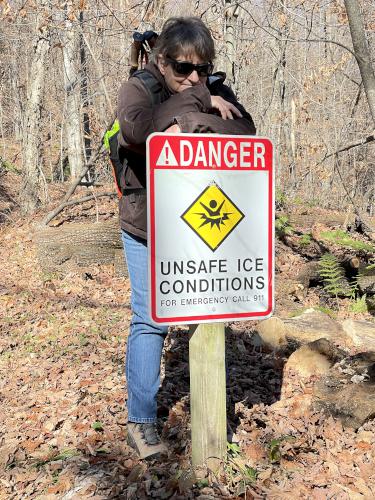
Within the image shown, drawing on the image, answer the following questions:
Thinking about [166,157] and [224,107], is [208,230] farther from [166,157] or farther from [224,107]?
[224,107]

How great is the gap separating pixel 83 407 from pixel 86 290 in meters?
3.89

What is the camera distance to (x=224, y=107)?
247 cm

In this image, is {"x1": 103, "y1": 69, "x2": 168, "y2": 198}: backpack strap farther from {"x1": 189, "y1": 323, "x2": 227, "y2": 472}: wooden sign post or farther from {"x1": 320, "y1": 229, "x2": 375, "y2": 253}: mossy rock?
{"x1": 320, "y1": 229, "x2": 375, "y2": 253}: mossy rock

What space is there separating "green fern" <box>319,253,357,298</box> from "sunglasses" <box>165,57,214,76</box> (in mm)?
5368

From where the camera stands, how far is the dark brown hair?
2.49 metres

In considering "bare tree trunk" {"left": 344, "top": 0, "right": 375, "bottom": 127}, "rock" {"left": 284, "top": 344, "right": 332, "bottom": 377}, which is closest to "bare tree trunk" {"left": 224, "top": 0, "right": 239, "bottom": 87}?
"bare tree trunk" {"left": 344, "top": 0, "right": 375, "bottom": 127}

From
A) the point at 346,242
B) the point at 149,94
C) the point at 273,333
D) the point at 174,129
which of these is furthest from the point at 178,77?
the point at 346,242

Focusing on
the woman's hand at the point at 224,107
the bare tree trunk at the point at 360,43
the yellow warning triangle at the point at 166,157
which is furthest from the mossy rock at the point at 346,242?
the yellow warning triangle at the point at 166,157

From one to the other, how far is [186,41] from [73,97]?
1090cm

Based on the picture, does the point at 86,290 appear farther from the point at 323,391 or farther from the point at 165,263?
the point at 165,263

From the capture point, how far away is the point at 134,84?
2.58 m

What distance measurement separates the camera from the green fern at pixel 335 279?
7551 millimetres

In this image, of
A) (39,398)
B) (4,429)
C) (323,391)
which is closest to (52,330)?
(39,398)

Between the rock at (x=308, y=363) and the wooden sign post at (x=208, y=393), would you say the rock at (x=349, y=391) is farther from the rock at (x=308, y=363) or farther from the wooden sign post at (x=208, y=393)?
the wooden sign post at (x=208, y=393)
